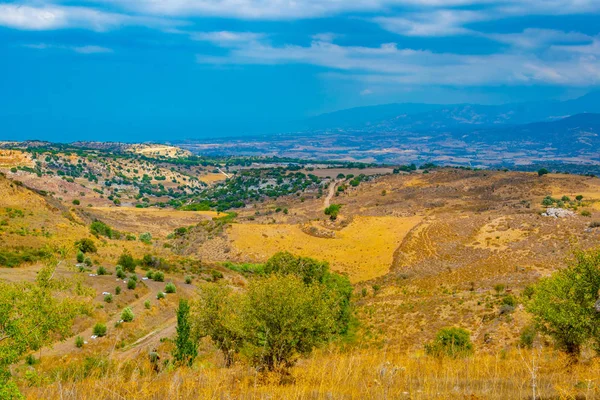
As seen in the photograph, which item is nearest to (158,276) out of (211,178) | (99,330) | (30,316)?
(99,330)

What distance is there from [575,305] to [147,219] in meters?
81.6

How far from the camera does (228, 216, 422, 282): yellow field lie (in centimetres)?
5334

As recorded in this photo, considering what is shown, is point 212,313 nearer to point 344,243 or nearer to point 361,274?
point 361,274

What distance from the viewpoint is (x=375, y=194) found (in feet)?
309

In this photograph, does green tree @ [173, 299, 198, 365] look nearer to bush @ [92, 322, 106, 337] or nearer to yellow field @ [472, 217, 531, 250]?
bush @ [92, 322, 106, 337]

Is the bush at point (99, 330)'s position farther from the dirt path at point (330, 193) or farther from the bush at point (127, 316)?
the dirt path at point (330, 193)

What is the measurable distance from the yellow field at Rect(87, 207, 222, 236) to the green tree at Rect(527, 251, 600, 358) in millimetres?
69692

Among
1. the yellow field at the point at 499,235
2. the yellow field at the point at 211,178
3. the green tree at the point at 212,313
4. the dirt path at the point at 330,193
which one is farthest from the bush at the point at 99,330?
the yellow field at the point at 211,178

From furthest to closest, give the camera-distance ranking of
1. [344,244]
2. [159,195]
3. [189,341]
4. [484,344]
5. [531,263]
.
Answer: [159,195]
[344,244]
[531,263]
[484,344]
[189,341]

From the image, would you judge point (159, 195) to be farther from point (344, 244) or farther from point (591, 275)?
point (591, 275)

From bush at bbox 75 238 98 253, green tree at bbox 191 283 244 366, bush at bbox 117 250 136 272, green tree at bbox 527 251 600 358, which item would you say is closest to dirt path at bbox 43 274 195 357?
bush at bbox 117 250 136 272

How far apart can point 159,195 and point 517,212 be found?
116 m

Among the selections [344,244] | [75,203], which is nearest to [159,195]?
[75,203]

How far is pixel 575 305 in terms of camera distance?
15.3 metres
